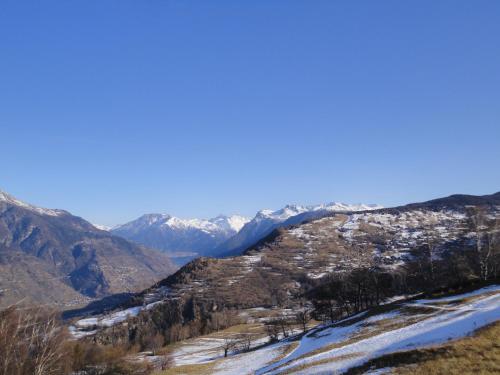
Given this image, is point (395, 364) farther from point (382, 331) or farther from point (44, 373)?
point (44, 373)

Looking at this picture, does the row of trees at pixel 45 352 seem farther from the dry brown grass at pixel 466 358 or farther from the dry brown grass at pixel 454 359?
the dry brown grass at pixel 466 358

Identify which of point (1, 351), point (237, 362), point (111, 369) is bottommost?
point (111, 369)

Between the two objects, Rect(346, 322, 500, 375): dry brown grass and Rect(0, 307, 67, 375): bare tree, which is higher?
Rect(346, 322, 500, 375): dry brown grass

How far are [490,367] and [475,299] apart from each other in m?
29.4

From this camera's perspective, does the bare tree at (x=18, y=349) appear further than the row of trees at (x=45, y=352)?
No

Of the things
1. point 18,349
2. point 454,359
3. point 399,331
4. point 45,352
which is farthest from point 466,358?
point 18,349

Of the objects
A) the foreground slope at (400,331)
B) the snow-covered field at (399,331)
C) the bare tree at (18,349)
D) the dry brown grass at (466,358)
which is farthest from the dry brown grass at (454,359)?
the bare tree at (18,349)

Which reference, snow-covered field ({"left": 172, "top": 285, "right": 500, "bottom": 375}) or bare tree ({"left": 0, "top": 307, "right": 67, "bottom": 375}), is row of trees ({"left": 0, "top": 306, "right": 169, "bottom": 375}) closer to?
bare tree ({"left": 0, "top": 307, "right": 67, "bottom": 375})

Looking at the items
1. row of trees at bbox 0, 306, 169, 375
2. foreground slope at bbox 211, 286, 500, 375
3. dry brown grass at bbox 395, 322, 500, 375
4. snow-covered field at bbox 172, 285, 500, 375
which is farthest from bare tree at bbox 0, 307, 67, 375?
dry brown grass at bbox 395, 322, 500, 375

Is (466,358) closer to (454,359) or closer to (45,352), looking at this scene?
(454,359)

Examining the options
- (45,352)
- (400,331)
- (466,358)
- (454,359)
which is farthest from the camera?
(45,352)

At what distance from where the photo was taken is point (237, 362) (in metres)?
→ 81.0

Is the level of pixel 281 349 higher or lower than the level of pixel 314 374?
lower

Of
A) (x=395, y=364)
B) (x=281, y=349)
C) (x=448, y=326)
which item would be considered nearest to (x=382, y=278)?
(x=281, y=349)
